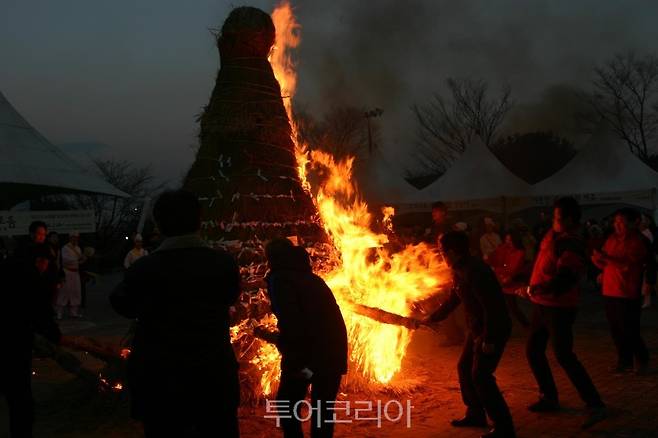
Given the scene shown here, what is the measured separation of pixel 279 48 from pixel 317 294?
3.63 metres

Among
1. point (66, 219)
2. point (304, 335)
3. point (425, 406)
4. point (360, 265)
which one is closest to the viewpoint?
point (304, 335)

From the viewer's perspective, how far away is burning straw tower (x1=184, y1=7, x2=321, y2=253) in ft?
19.7

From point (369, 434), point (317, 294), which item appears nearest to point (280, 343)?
point (317, 294)

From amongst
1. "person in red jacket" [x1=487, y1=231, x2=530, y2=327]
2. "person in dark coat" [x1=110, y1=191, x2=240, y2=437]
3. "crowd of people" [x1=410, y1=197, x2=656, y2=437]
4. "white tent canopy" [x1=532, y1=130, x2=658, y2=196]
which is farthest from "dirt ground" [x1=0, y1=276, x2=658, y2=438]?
"white tent canopy" [x1=532, y1=130, x2=658, y2=196]

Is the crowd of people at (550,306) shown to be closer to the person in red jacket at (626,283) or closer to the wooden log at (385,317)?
the person in red jacket at (626,283)

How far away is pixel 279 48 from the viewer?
6.80m

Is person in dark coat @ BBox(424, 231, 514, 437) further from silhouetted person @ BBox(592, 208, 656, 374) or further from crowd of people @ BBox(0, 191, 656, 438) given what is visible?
silhouetted person @ BBox(592, 208, 656, 374)

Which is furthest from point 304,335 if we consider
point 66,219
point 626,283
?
point 66,219

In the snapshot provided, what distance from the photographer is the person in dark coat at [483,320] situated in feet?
15.4

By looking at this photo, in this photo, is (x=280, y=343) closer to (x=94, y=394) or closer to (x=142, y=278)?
(x=142, y=278)

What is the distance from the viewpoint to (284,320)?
12.8ft

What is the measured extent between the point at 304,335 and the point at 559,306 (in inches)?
97.4

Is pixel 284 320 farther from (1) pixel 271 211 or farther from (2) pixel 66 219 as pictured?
(2) pixel 66 219

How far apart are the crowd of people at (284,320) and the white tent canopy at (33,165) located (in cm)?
617
